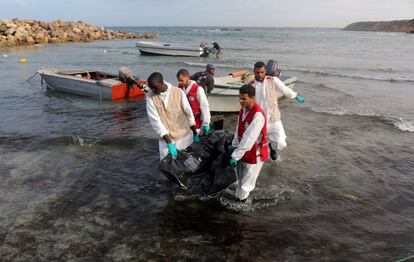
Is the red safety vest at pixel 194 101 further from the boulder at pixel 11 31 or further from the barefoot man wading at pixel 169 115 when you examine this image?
the boulder at pixel 11 31

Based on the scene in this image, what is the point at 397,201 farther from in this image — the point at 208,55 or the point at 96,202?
the point at 208,55

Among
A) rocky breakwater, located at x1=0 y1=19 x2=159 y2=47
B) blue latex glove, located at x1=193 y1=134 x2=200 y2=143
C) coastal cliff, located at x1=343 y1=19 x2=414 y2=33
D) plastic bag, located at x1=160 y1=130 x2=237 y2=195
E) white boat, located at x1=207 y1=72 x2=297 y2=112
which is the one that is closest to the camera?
plastic bag, located at x1=160 y1=130 x2=237 y2=195

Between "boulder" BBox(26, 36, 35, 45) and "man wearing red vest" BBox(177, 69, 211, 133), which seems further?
"boulder" BBox(26, 36, 35, 45)

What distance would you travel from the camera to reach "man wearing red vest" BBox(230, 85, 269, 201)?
465 centimetres

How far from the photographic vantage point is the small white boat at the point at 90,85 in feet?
43.6

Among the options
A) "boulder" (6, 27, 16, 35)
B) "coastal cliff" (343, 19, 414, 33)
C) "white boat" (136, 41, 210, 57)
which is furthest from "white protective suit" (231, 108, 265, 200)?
"coastal cliff" (343, 19, 414, 33)

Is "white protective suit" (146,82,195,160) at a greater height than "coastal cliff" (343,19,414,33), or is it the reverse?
"coastal cliff" (343,19,414,33)

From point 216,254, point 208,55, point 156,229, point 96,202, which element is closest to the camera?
point 216,254

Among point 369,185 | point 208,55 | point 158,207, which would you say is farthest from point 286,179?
point 208,55

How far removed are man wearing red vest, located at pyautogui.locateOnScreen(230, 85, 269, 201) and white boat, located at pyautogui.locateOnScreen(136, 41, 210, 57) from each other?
25.8 m

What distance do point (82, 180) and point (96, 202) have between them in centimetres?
103

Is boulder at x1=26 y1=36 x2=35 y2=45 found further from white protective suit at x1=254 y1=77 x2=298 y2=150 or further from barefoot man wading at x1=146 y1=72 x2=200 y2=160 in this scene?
barefoot man wading at x1=146 y1=72 x2=200 y2=160

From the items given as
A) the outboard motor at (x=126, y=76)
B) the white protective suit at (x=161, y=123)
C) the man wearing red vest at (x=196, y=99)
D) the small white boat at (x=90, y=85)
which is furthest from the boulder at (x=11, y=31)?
the white protective suit at (x=161, y=123)

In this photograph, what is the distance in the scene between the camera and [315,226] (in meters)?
5.22
